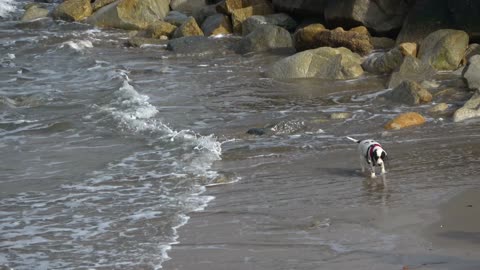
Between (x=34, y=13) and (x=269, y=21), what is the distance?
9779mm

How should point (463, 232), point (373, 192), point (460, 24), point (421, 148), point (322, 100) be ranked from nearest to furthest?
point (463, 232) < point (373, 192) < point (421, 148) < point (322, 100) < point (460, 24)

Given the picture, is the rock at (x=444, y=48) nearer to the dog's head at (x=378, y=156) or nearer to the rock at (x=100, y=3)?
the dog's head at (x=378, y=156)

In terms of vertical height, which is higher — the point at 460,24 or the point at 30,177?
the point at 460,24

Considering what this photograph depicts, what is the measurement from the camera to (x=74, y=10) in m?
26.7

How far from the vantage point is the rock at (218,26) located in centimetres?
2223

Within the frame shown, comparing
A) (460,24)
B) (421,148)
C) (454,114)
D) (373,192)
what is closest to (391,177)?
(373,192)

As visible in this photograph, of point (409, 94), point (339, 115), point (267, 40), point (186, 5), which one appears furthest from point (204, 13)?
point (339, 115)

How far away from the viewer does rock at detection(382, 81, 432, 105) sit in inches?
539

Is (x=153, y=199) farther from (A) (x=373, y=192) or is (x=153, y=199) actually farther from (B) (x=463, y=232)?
(B) (x=463, y=232)

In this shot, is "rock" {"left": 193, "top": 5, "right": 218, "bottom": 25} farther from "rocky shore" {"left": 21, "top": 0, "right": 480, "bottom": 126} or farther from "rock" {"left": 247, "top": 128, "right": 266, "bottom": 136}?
"rock" {"left": 247, "top": 128, "right": 266, "bottom": 136}

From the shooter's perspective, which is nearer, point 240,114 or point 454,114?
point 454,114

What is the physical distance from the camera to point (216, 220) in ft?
27.6

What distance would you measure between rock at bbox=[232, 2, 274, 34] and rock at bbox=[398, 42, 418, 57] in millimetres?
6403

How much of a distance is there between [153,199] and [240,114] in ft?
14.9
